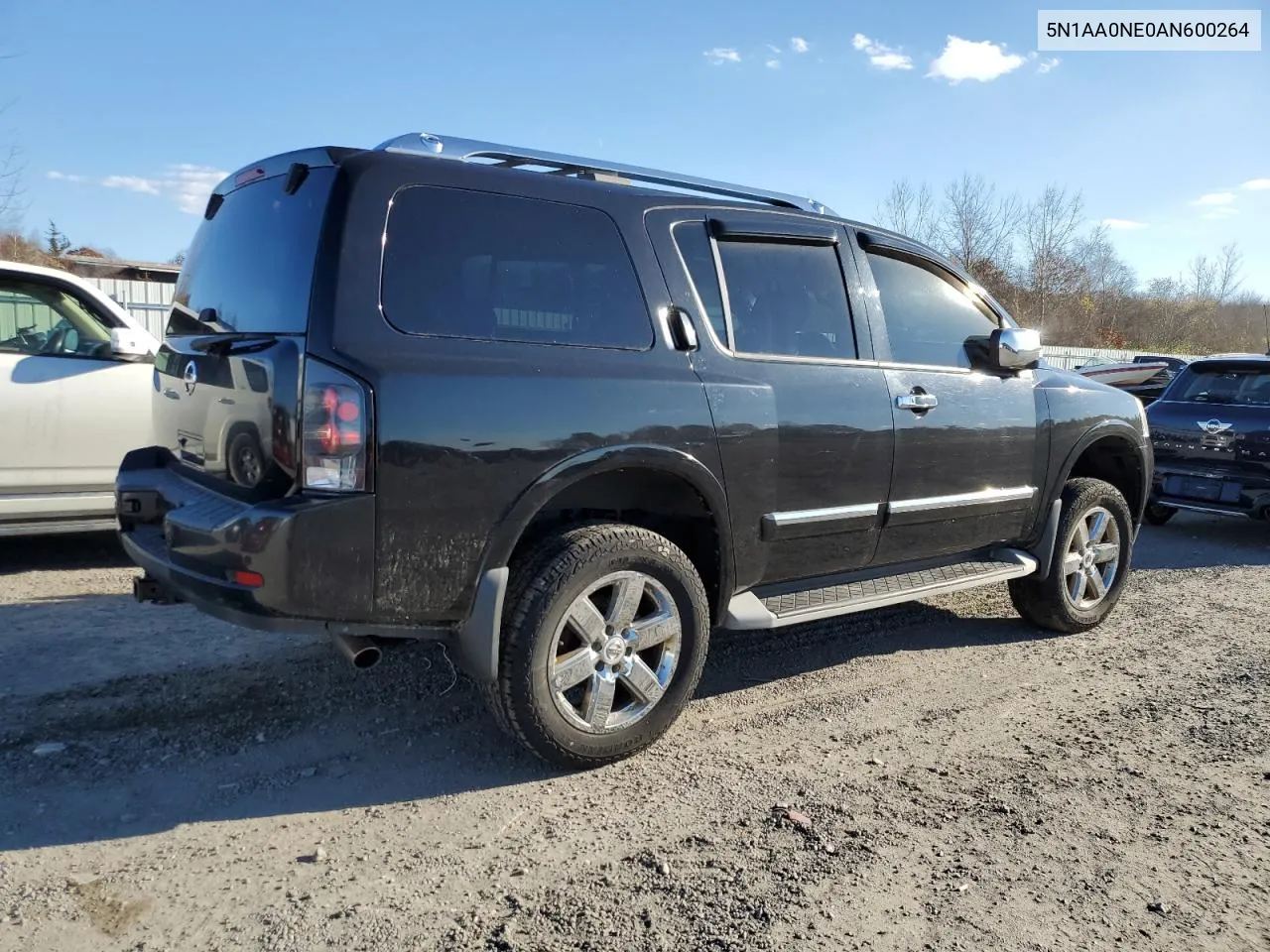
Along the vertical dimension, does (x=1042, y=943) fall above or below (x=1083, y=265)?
below

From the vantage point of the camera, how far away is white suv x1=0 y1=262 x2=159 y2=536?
5.36 meters

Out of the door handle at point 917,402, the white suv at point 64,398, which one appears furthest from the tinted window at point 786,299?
the white suv at point 64,398

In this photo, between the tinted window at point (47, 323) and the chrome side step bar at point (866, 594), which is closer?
the chrome side step bar at point (866, 594)

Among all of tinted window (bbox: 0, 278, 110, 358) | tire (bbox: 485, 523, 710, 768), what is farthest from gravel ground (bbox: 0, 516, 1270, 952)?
tinted window (bbox: 0, 278, 110, 358)

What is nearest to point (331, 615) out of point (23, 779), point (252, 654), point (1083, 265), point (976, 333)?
point (23, 779)

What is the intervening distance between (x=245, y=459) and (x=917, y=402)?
272 centimetres

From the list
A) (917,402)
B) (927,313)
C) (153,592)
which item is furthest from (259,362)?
(927,313)

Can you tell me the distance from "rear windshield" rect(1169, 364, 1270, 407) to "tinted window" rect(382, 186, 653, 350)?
709 centimetres

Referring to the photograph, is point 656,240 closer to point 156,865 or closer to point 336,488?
point 336,488

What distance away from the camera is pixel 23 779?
3.06m

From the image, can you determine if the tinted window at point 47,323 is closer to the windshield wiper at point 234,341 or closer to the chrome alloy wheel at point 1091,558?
the windshield wiper at point 234,341

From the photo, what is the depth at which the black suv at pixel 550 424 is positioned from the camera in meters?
2.77

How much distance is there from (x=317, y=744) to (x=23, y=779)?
0.89 meters

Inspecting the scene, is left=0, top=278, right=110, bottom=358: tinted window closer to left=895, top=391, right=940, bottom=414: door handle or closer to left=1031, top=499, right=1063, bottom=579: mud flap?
left=895, top=391, right=940, bottom=414: door handle
